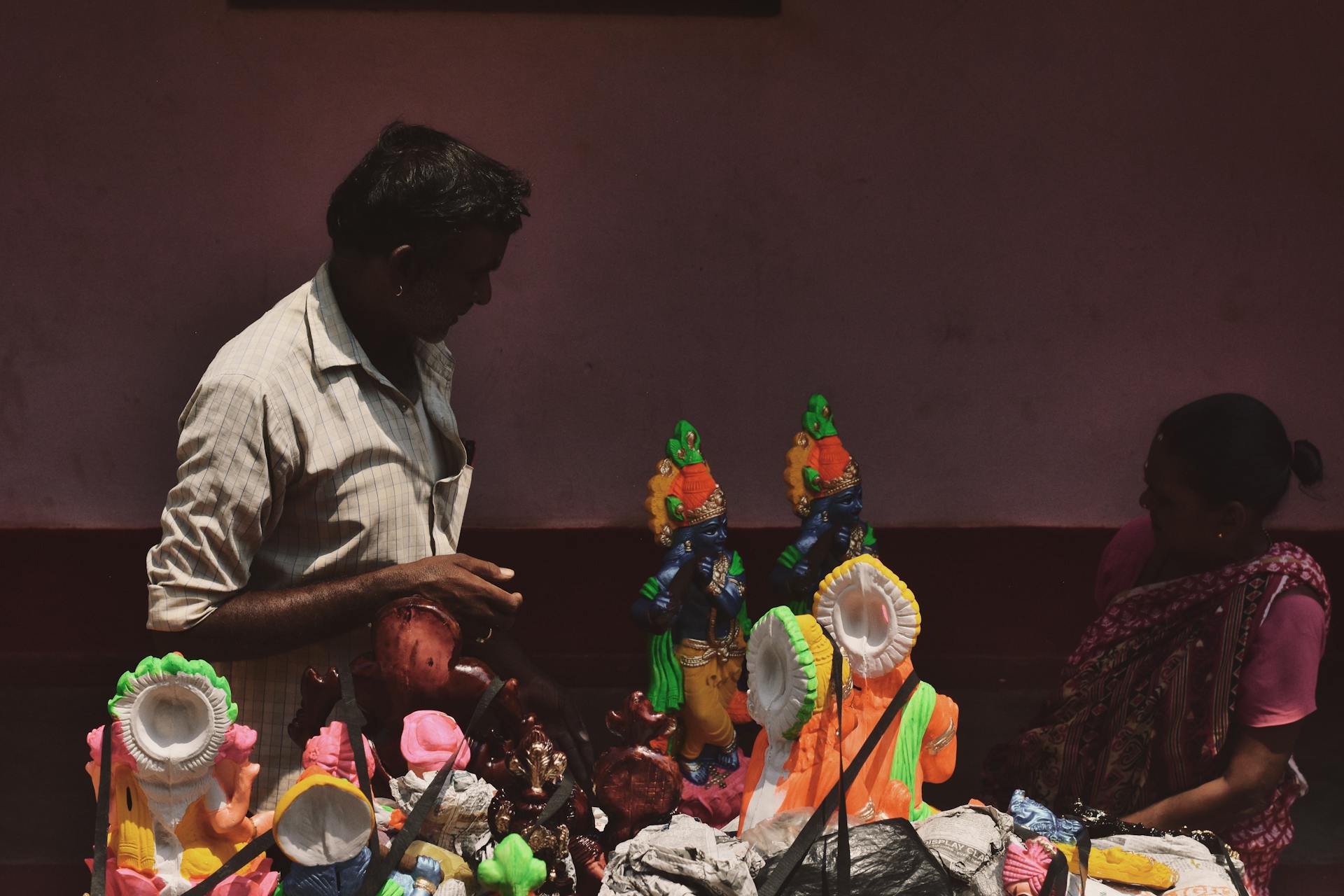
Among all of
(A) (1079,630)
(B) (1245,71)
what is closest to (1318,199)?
(B) (1245,71)

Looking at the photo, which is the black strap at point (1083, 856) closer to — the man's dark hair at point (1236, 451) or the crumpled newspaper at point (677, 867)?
the crumpled newspaper at point (677, 867)

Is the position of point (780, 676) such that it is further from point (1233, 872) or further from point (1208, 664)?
point (1208, 664)

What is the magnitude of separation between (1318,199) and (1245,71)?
0.43m

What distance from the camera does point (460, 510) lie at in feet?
6.75

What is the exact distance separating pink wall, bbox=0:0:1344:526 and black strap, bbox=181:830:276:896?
238 cm

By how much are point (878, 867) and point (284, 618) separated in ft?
2.70

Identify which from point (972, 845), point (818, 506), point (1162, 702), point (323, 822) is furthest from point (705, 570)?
point (323, 822)

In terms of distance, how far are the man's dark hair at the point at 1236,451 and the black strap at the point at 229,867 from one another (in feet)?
4.81

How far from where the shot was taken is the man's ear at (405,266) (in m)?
1.80

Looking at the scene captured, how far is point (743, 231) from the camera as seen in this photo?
369cm

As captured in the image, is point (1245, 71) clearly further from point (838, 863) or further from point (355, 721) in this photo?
point (355, 721)

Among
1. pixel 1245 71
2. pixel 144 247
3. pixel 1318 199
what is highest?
pixel 1245 71

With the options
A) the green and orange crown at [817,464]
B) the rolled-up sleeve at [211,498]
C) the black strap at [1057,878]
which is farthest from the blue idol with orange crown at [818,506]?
the rolled-up sleeve at [211,498]

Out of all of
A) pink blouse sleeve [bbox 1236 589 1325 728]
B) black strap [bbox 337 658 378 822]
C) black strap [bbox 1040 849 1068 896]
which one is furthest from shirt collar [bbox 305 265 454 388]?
pink blouse sleeve [bbox 1236 589 1325 728]
